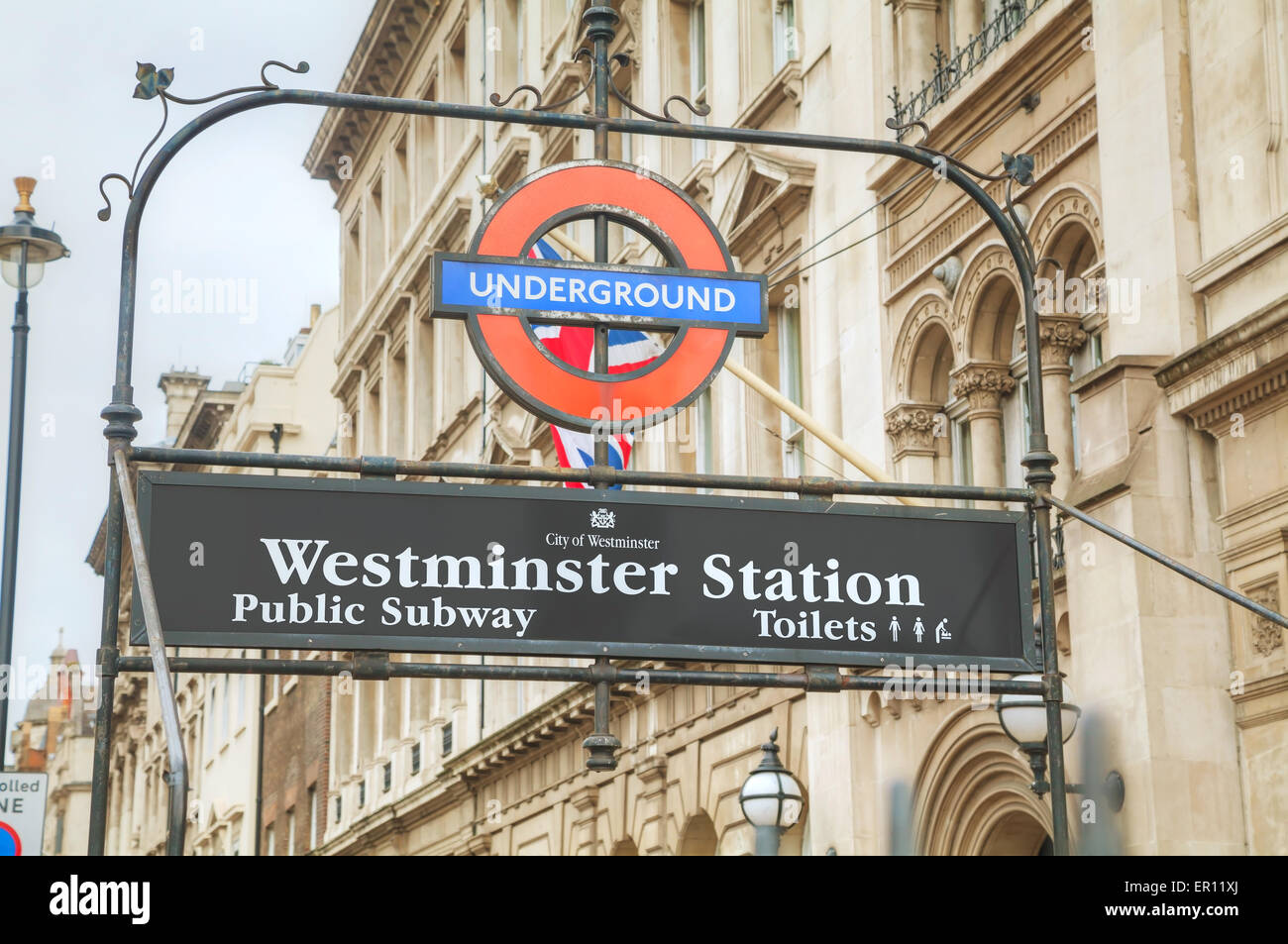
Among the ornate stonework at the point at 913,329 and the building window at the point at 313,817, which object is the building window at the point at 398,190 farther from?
the ornate stonework at the point at 913,329

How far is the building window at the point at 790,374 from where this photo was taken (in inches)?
881

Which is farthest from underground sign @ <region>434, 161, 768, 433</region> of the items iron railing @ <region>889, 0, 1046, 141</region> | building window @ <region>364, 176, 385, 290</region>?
building window @ <region>364, 176, 385, 290</region>

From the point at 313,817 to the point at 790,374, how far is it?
87.0 feet

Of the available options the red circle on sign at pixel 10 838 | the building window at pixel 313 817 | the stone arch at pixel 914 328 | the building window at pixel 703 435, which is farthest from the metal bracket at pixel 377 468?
the building window at pixel 313 817

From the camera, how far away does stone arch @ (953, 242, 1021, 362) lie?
1753cm

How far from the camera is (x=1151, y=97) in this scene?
1475 cm

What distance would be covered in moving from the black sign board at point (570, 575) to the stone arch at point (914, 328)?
1036 cm

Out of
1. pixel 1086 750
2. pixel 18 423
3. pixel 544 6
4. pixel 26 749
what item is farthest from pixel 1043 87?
pixel 26 749

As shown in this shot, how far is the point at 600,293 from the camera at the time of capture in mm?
8367

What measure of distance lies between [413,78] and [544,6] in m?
9.46

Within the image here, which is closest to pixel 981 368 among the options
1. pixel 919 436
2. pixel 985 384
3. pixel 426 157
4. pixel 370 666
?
pixel 985 384

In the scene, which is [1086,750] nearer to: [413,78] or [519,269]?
[519,269]

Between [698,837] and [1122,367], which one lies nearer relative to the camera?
[1122,367]

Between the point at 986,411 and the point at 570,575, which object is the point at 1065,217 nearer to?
the point at 986,411
